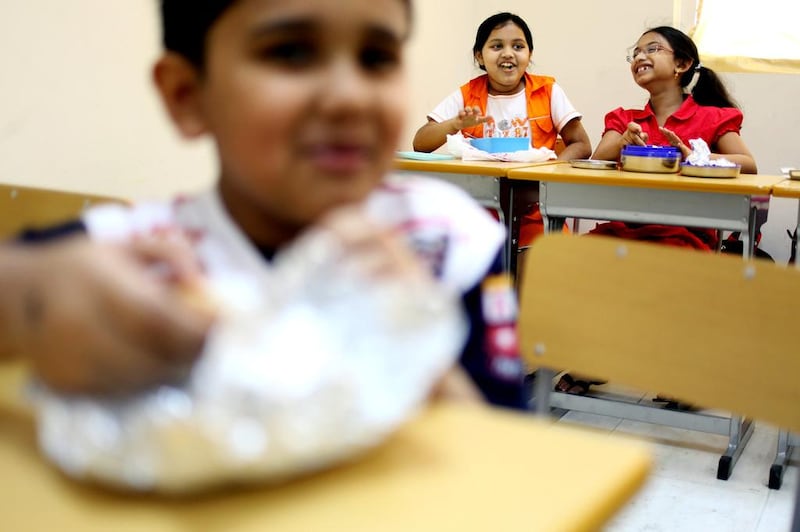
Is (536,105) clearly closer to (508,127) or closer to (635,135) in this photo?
(508,127)

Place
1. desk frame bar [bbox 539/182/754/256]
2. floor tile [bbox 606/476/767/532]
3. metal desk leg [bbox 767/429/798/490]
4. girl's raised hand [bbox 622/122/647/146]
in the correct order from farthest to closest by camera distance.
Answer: girl's raised hand [bbox 622/122/647/146], desk frame bar [bbox 539/182/754/256], metal desk leg [bbox 767/429/798/490], floor tile [bbox 606/476/767/532]

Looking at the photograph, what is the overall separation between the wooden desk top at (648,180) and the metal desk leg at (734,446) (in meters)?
0.60

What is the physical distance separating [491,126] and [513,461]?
289 cm

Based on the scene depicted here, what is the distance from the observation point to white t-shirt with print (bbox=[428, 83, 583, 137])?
3133 millimetres

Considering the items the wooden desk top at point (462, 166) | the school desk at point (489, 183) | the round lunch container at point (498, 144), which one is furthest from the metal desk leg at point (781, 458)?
the round lunch container at point (498, 144)

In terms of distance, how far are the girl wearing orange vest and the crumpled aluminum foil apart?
2.75m

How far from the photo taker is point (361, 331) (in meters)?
0.33

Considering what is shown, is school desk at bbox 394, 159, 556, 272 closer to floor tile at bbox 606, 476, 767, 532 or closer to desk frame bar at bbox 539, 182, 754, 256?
desk frame bar at bbox 539, 182, 754, 256

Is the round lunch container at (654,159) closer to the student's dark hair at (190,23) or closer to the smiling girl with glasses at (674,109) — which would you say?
the smiling girl with glasses at (674,109)

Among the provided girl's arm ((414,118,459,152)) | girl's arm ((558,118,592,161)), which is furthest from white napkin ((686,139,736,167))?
girl's arm ((414,118,459,152))

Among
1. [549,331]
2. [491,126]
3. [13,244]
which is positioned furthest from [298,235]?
[491,126]

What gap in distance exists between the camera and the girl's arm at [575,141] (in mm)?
3049

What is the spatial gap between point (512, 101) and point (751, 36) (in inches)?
43.8

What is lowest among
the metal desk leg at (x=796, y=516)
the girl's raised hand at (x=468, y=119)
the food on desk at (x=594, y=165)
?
the metal desk leg at (x=796, y=516)
